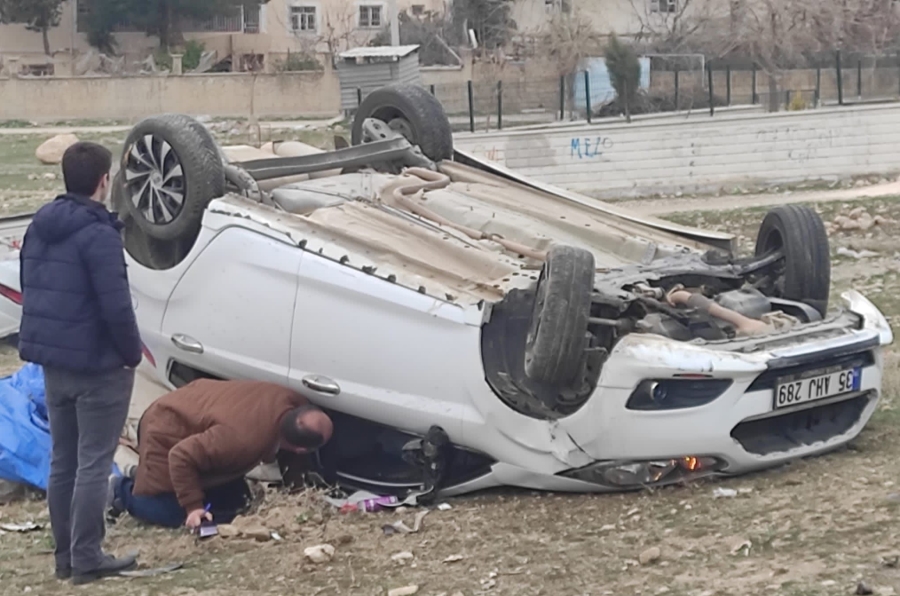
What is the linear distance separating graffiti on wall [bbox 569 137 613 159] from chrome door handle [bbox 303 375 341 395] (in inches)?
642

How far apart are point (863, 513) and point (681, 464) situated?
0.73m

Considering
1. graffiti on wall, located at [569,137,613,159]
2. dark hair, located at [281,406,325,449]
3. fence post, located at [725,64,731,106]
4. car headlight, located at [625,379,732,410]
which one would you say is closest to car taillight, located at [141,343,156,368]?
dark hair, located at [281,406,325,449]

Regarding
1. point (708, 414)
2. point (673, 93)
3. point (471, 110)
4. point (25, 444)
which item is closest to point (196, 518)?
point (25, 444)

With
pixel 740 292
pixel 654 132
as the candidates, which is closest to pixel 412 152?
pixel 740 292

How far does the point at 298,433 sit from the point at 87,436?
84 cm

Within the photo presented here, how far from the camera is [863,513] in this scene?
4.62 m

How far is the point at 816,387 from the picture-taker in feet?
17.2

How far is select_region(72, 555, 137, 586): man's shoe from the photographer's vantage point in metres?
4.84

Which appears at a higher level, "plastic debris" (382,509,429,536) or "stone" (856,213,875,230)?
"stone" (856,213,875,230)

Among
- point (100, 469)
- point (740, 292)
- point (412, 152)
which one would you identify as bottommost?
point (100, 469)

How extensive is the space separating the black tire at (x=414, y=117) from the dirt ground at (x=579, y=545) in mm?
2459

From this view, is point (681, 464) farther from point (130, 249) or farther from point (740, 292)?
point (130, 249)

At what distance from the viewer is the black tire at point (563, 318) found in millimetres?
4922

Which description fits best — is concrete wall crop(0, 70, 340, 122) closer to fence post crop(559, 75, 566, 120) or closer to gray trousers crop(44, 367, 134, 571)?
fence post crop(559, 75, 566, 120)
